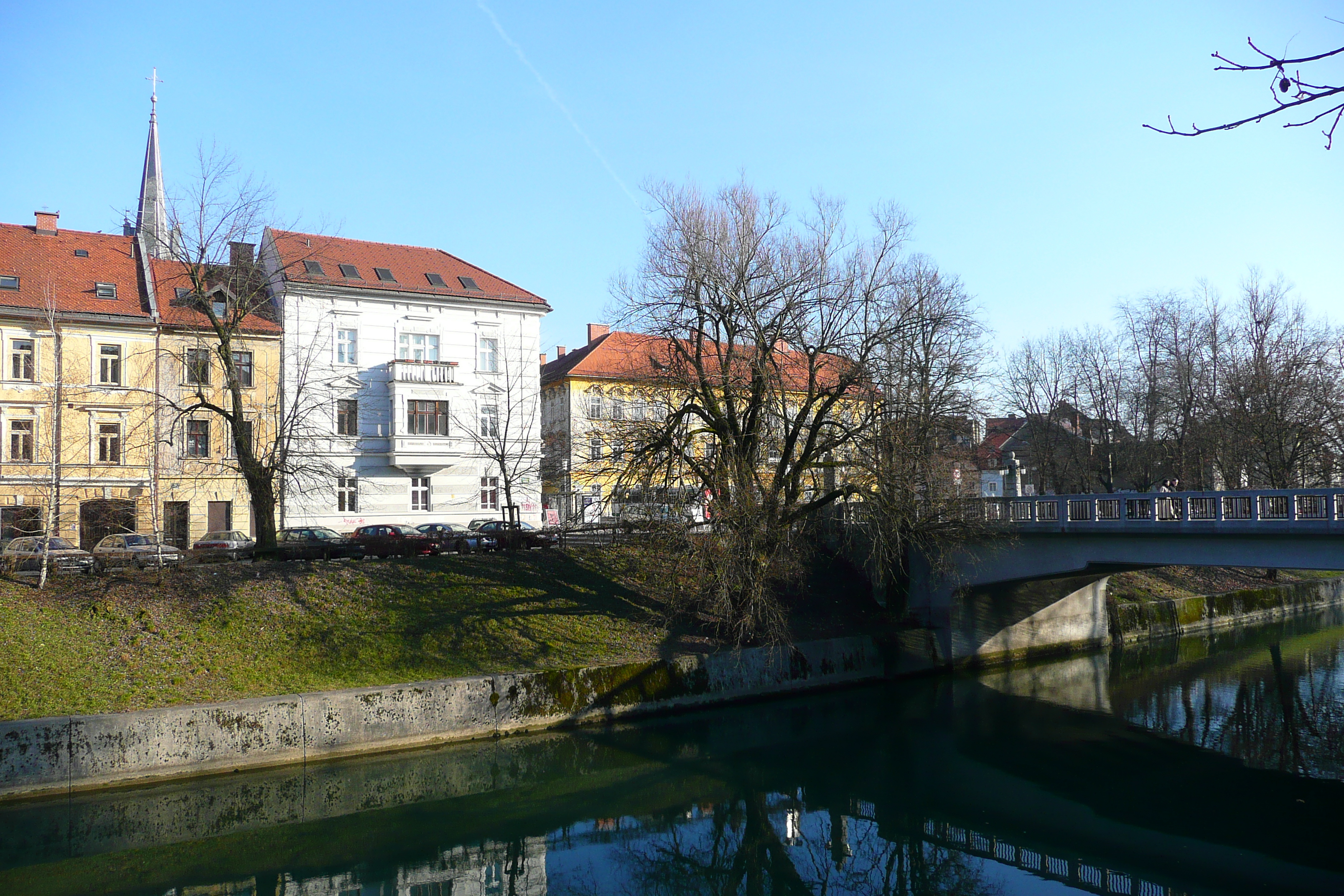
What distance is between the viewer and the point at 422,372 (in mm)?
39219

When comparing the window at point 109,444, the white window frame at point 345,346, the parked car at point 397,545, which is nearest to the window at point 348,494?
the white window frame at point 345,346

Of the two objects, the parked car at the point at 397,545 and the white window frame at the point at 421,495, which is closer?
the parked car at the point at 397,545

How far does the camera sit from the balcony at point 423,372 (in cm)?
3866

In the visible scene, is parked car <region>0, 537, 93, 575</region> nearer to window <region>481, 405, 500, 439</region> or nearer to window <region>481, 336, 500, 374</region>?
window <region>481, 405, 500, 439</region>

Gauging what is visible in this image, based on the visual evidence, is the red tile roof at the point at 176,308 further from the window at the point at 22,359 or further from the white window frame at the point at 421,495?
the white window frame at the point at 421,495

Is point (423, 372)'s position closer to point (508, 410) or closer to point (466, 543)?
point (508, 410)

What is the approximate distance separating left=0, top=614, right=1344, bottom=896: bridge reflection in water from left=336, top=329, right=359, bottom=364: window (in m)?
23.8

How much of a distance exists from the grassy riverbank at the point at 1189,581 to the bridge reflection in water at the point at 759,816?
13.1 m

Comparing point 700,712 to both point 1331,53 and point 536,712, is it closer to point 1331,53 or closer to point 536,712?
point 536,712

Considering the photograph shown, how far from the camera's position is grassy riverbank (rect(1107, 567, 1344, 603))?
117 feet

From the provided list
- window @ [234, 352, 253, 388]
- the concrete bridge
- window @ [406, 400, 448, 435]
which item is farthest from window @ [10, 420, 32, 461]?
the concrete bridge

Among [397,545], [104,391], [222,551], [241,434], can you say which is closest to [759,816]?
[397,545]

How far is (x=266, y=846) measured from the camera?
1438 cm

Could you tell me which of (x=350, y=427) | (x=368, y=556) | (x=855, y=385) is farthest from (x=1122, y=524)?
(x=350, y=427)
